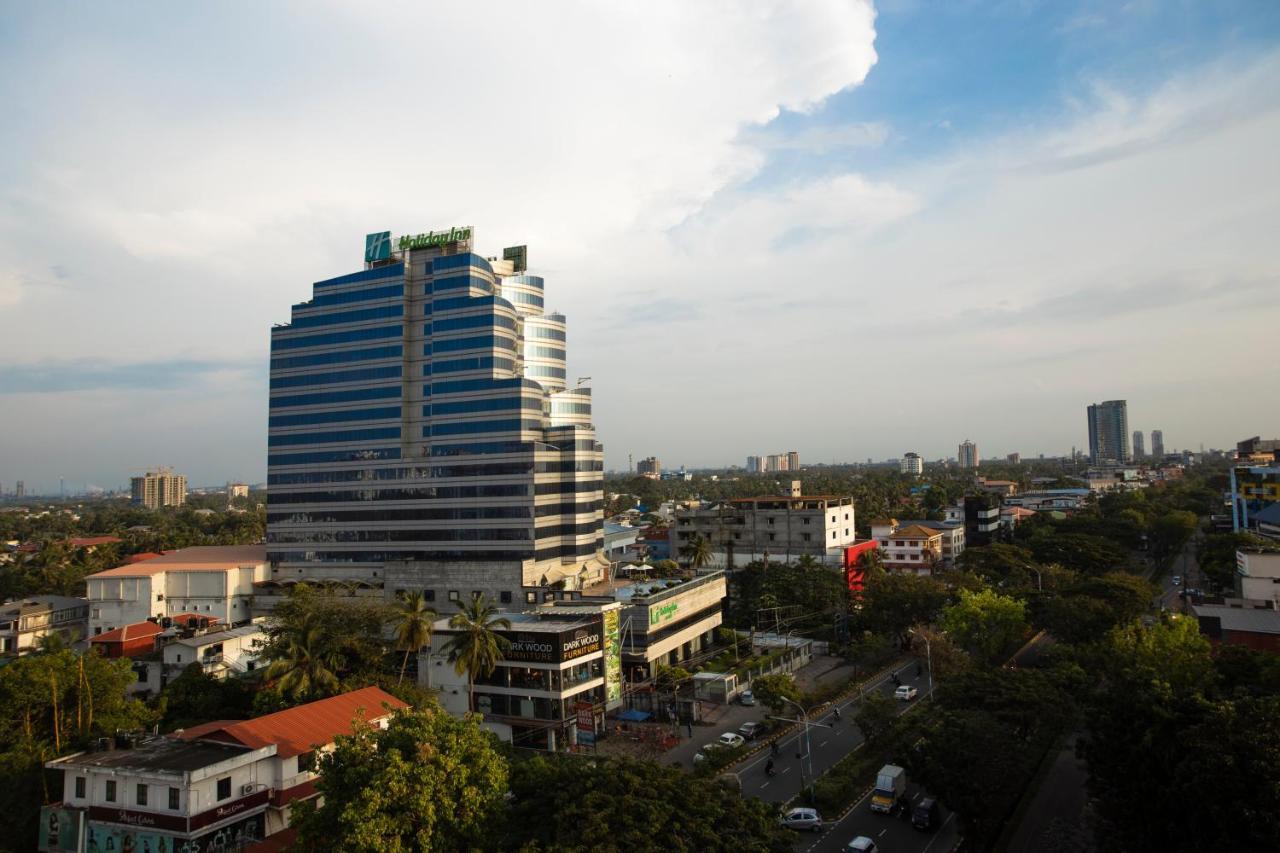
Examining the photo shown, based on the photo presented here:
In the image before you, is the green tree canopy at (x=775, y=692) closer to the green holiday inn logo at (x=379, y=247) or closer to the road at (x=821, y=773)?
the road at (x=821, y=773)

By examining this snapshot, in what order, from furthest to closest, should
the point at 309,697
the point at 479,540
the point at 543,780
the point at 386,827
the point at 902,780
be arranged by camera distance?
the point at 479,540 → the point at 309,697 → the point at 902,780 → the point at 543,780 → the point at 386,827

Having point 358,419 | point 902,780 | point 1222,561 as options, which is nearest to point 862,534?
point 1222,561

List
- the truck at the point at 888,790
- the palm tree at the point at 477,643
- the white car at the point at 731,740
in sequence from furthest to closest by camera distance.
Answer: the palm tree at the point at 477,643
the white car at the point at 731,740
the truck at the point at 888,790

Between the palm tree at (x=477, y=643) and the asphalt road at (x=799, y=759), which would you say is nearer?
the asphalt road at (x=799, y=759)

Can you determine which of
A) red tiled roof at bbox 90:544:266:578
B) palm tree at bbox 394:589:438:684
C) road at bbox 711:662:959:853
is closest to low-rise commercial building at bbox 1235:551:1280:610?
road at bbox 711:662:959:853

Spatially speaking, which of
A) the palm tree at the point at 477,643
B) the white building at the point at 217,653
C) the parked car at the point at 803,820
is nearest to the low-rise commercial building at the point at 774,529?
the palm tree at the point at 477,643

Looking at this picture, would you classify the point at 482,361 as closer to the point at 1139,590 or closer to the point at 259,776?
the point at 259,776
